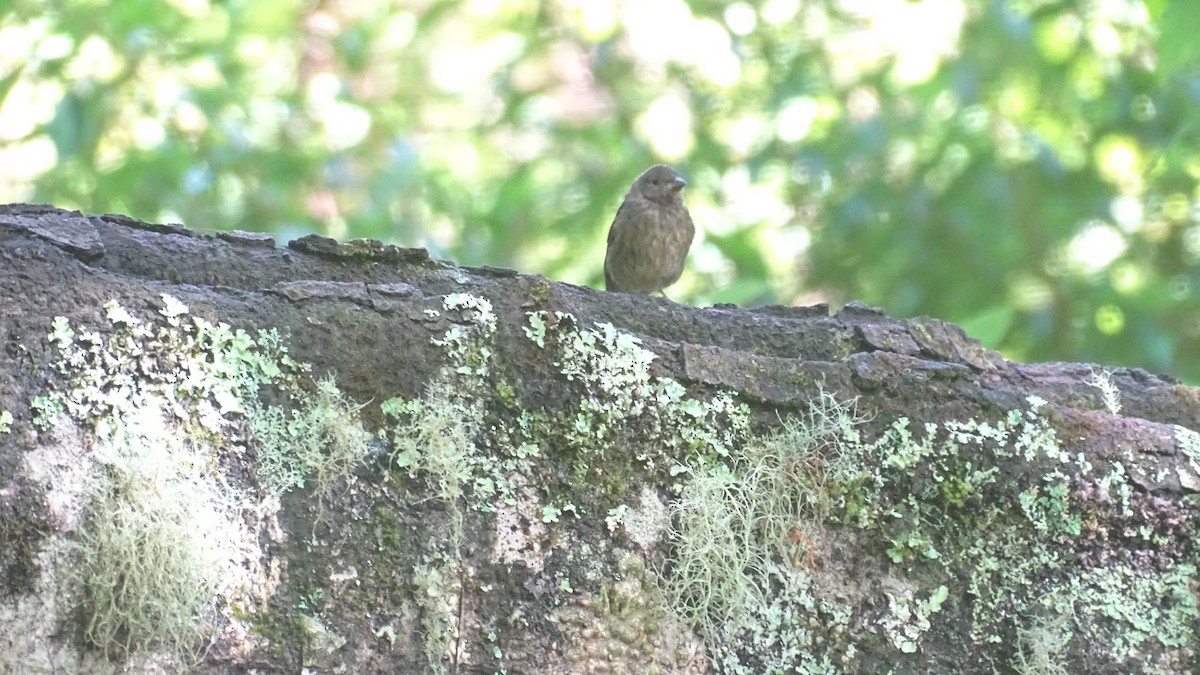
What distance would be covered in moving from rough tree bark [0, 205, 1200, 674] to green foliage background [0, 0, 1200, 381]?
2760mm

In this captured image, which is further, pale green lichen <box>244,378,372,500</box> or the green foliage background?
the green foliage background

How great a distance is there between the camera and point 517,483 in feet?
5.45

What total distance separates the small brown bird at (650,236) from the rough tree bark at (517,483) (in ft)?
10.5

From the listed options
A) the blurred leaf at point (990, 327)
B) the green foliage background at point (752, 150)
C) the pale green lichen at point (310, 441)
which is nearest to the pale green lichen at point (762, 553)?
the pale green lichen at point (310, 441)

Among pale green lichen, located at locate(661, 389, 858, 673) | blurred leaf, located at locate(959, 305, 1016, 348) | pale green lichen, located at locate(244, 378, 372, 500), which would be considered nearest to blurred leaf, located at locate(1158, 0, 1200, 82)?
blurred leaf, located at locate(959, 305, 1016, 348)

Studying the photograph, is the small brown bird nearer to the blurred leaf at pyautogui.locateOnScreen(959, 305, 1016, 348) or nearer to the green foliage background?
the green foliage background

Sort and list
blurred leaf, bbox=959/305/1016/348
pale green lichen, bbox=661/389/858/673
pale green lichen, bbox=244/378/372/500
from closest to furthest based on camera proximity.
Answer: pale green lichen, bbox=244/378/372/500 → pale green lichen, bbox=661/389/858/673 → blurred leaf, bbox=959/305/1016/348

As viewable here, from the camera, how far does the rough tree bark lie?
4.66ft

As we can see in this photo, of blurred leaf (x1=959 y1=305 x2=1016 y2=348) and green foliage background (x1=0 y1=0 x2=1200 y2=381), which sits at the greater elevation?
green foliage background (x1=0 y1=0 x2=1200 y2=381)

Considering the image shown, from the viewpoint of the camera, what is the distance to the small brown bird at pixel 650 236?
5242 millimetres

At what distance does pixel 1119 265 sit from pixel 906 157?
116 centimetres

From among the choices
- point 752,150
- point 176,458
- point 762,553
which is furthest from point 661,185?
point 176,458

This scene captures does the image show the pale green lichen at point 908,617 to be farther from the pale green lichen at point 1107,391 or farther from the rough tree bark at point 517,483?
the pale green lichen at point 1107,391

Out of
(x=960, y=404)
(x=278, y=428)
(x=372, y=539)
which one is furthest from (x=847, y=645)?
(x=278, y=428)
